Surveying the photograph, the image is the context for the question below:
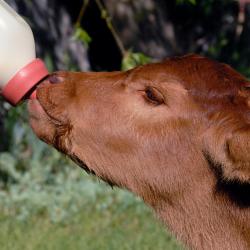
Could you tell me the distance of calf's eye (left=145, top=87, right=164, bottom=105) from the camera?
5.48 metres

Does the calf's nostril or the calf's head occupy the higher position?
the calf's nostril

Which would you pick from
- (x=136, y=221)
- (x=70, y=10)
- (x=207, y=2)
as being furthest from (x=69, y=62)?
(x=136, y=221)

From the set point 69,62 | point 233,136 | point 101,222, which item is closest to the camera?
point 233,136

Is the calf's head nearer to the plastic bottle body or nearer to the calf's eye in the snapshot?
the calf's eye

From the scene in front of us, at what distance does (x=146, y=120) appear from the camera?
5.51m

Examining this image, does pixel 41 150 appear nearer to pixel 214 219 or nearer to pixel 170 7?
pixel 170 7

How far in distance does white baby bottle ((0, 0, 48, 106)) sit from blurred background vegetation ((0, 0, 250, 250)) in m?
1.38

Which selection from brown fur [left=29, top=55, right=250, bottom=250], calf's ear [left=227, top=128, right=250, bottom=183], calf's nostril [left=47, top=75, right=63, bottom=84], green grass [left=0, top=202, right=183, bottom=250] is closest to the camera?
calf's ear [left=227, top=128, right=250, bottom=183]

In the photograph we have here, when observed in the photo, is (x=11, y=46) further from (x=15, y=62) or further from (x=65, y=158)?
(x=65, y=158)

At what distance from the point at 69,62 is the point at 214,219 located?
6.24 meters

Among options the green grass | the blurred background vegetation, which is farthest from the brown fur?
the green grass

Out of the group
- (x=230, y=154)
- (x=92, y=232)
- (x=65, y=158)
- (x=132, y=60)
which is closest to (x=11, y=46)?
(x=230, y=154)

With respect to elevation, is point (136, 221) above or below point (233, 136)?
below

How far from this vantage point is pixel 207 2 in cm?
1262
